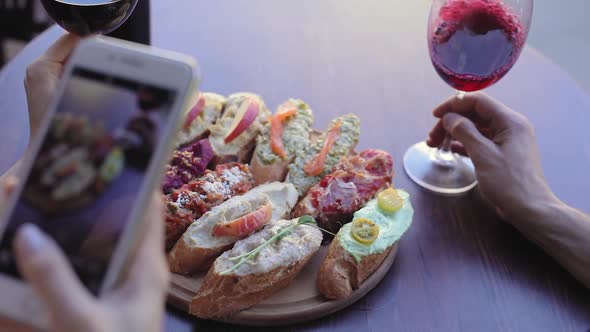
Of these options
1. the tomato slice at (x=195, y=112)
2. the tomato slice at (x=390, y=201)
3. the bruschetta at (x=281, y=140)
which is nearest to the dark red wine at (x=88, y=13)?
the tomato slice at (x=195, y=112)

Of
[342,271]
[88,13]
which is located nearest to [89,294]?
[342,271]

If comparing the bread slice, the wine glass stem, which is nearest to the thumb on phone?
the bread slice

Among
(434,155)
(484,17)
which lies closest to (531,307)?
(434,155)

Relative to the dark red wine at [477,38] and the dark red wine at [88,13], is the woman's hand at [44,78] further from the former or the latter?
the dark red wine at [477,38]

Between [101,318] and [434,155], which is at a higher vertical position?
[101,318]

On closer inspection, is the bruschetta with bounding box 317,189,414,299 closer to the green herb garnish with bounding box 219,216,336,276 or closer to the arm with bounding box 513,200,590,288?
the green herb garnish with bounding box 219,216,336,276

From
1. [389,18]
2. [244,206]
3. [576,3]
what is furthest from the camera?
[576,3]

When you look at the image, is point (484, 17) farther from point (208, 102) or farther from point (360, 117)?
point (208, 102)
